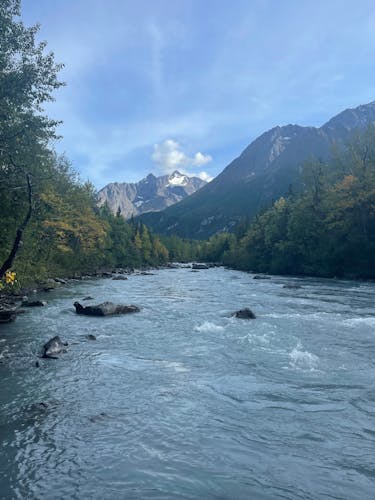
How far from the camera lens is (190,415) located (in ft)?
31.2

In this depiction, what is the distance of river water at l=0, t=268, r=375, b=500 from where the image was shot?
6680 mm

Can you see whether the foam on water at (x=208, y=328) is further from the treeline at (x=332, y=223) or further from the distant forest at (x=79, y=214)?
the treeline at (x=332, y=223)

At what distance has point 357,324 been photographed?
69.1 ft

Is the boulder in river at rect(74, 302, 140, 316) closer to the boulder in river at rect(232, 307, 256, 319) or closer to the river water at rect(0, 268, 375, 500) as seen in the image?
the river water at rect(0, 268, 375, 500)

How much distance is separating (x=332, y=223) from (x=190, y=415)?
54.9 m

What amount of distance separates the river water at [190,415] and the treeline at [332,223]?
40154mm

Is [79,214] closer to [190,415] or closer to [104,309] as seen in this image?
[104,309]

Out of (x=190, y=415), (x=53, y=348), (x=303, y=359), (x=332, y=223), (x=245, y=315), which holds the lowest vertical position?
(x=190, y=415)

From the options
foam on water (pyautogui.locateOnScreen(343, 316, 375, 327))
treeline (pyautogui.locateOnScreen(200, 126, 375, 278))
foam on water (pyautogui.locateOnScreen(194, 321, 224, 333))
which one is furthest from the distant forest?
foam on water (pyautogui.locateOnScreen(343, 316, 375, 327))

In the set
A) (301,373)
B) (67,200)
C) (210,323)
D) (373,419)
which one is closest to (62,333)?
(210,323)

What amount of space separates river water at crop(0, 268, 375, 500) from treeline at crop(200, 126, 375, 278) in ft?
132

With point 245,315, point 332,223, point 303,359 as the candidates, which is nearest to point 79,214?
point 332,223

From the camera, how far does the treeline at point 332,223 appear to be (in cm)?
5522

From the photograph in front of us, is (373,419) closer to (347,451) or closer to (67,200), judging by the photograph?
(347,451)
